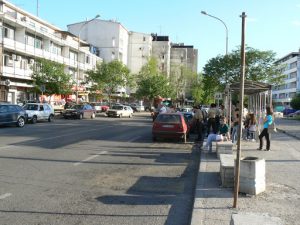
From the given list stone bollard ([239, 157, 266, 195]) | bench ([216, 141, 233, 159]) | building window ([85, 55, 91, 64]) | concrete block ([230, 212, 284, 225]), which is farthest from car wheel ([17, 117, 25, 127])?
building window ([85, 55, 91, 64])

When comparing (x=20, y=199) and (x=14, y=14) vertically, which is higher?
(x=14, y=14)

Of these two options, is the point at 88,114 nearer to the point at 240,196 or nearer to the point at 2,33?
the point at 2,33

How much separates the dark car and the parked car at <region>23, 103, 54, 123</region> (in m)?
4.03

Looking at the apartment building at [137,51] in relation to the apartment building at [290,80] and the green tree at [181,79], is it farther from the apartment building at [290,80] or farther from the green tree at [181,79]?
the apartment building at [290,80]

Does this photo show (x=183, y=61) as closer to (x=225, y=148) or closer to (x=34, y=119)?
(x=34, y=119)

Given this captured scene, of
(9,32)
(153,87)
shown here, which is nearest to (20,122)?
(9,32)

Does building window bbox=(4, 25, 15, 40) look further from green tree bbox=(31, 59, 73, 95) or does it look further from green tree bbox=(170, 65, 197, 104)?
green tree bbox=(170, 65, 197, 104)

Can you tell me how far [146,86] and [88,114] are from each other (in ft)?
120

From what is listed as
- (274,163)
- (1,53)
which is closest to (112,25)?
(1,53)

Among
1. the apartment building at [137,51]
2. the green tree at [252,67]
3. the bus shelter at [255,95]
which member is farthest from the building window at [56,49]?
the apartment building at [137,51]

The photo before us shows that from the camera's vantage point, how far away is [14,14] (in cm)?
4859

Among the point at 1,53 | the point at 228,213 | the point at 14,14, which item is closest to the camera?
the point at 228,213

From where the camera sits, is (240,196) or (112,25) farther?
(112,25)

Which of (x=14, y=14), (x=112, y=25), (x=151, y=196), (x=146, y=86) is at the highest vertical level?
(x=112, y=25)
